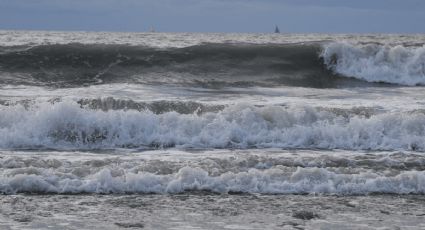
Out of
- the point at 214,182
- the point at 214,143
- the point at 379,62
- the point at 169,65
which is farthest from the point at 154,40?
the point at 214,182

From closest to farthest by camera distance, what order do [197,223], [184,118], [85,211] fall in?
1. [197,223]
2. [85,211]
3. [184,118]

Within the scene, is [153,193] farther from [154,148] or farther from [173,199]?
[154,148]

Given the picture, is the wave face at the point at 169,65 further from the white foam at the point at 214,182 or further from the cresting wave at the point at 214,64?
the white foam at the point at 214,182

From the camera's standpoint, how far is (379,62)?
1873 cm

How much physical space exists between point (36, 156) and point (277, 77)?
1058 cm

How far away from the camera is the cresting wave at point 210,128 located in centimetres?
987

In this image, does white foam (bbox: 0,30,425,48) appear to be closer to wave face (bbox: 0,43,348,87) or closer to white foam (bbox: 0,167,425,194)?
wave face (bbox: 0,43,348,87)

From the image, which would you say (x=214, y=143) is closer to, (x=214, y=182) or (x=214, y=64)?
(x=214, y=182)

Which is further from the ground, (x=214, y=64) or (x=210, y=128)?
(x=214, y=64)

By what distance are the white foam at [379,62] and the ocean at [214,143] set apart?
0.05 meters

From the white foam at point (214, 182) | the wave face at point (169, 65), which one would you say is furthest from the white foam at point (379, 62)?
the white foam at point (214, 182)

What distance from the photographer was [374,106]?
12359 mm

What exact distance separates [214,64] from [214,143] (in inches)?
382

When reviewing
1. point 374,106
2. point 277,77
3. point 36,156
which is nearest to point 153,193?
point 36,156
